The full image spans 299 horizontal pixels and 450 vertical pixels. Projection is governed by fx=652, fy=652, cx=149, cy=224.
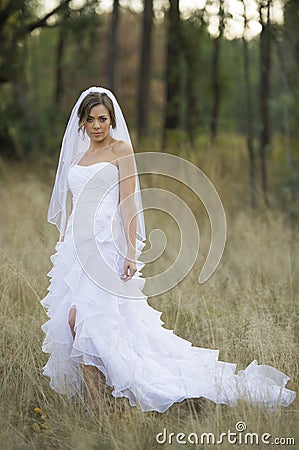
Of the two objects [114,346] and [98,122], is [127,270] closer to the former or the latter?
[114,346]

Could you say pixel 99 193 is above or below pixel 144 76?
below

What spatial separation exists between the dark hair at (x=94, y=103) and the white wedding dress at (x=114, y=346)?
1.12 feet

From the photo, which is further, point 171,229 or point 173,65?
point 173,65

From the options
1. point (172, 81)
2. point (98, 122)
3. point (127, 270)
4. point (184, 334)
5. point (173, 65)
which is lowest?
point (184, 334)

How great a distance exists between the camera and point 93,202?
399 centimetres

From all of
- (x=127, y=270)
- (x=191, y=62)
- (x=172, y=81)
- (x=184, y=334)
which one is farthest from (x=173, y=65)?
(x=127, y=270)

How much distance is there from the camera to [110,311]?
390 centimetres

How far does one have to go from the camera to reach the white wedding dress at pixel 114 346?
386 cm

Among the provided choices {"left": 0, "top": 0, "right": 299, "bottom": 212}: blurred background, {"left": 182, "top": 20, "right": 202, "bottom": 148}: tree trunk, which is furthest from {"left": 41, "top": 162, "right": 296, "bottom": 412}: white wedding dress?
{"left": 182, "top": 20, "right": 202, "bottom": 148}: tree trunk

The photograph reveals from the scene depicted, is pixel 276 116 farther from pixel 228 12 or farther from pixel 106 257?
pixel 106 257

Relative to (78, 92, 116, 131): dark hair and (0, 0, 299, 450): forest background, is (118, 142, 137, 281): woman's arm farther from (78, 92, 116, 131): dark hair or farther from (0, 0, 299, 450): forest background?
(0, 0, 299, 450): forest background

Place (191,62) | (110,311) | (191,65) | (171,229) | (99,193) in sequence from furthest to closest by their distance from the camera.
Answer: (191,65) < (191,62) < (171,229) < (99,193) < (110,311)

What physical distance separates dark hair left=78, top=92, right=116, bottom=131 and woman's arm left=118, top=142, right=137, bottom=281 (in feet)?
0.99

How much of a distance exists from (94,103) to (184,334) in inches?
76.0
